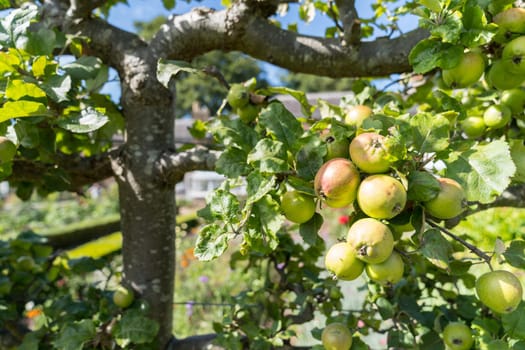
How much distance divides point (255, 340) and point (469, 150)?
89 cm

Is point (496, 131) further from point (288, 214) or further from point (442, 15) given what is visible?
point (288, 214)

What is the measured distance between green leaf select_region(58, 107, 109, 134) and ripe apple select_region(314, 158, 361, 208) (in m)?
0.57

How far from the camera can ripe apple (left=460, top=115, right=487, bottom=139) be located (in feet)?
3.84

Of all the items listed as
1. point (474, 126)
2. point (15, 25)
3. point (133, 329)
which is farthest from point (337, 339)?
point (15, 25)

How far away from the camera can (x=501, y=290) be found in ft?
2.30

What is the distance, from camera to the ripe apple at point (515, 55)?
796 mm

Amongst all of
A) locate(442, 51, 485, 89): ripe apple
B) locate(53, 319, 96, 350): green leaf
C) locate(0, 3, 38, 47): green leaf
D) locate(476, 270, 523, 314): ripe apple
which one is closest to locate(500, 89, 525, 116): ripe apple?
Result: locate(442, 51, 485, 89): ripe apple

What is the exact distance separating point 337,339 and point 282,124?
0.57 metres

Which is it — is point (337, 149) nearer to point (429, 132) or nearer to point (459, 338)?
point (429, 132)

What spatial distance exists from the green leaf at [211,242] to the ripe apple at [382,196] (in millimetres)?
254

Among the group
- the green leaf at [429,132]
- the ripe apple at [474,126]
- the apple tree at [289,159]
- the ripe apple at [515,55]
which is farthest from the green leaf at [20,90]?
the ripe apple at [474,126]

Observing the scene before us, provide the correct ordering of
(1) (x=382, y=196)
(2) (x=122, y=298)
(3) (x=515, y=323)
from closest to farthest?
(1) (x=382, y=196)
(3) (x=515, y=323)
(2) (x=122, y=298)

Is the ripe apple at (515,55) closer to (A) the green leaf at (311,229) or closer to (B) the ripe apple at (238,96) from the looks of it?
(A) the green leaf at (311,229)

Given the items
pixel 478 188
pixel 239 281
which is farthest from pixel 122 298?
pixel 239 281
